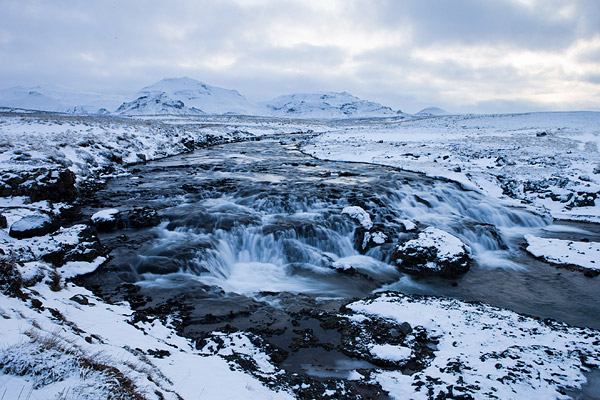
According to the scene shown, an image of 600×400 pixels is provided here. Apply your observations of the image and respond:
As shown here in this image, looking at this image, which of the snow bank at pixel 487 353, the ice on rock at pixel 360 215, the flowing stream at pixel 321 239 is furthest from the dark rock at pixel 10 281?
the ice on rock at pixel 360 215

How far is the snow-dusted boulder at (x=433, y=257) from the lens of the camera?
32.4 ft

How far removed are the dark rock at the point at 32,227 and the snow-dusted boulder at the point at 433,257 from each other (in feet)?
35.1

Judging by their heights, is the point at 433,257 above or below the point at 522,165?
below

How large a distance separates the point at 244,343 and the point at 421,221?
10.0 metres

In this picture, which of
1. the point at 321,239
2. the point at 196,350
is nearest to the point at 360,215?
the point at 321,239

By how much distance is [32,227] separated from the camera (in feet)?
31.7

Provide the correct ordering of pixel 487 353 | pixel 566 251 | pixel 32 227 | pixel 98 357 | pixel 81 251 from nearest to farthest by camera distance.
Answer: pixel 98 357
pixel 487 353
pixel 81 251
pixel 32 227
pixel 566 251

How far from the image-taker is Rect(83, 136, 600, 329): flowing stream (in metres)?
8.94

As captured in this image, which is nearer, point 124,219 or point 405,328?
point 405,328

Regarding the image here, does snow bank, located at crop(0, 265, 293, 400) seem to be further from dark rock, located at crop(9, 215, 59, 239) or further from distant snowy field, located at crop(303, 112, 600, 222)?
distant snowy field, located at crop(303, 112, 600, 222)

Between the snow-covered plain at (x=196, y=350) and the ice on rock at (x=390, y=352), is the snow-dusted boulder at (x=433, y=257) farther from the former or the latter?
the ice on rock at (x=390, y=352)

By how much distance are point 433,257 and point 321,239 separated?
3733 millimetres

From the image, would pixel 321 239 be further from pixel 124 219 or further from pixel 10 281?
pixel 10 281

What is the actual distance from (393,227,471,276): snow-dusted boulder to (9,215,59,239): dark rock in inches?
422
